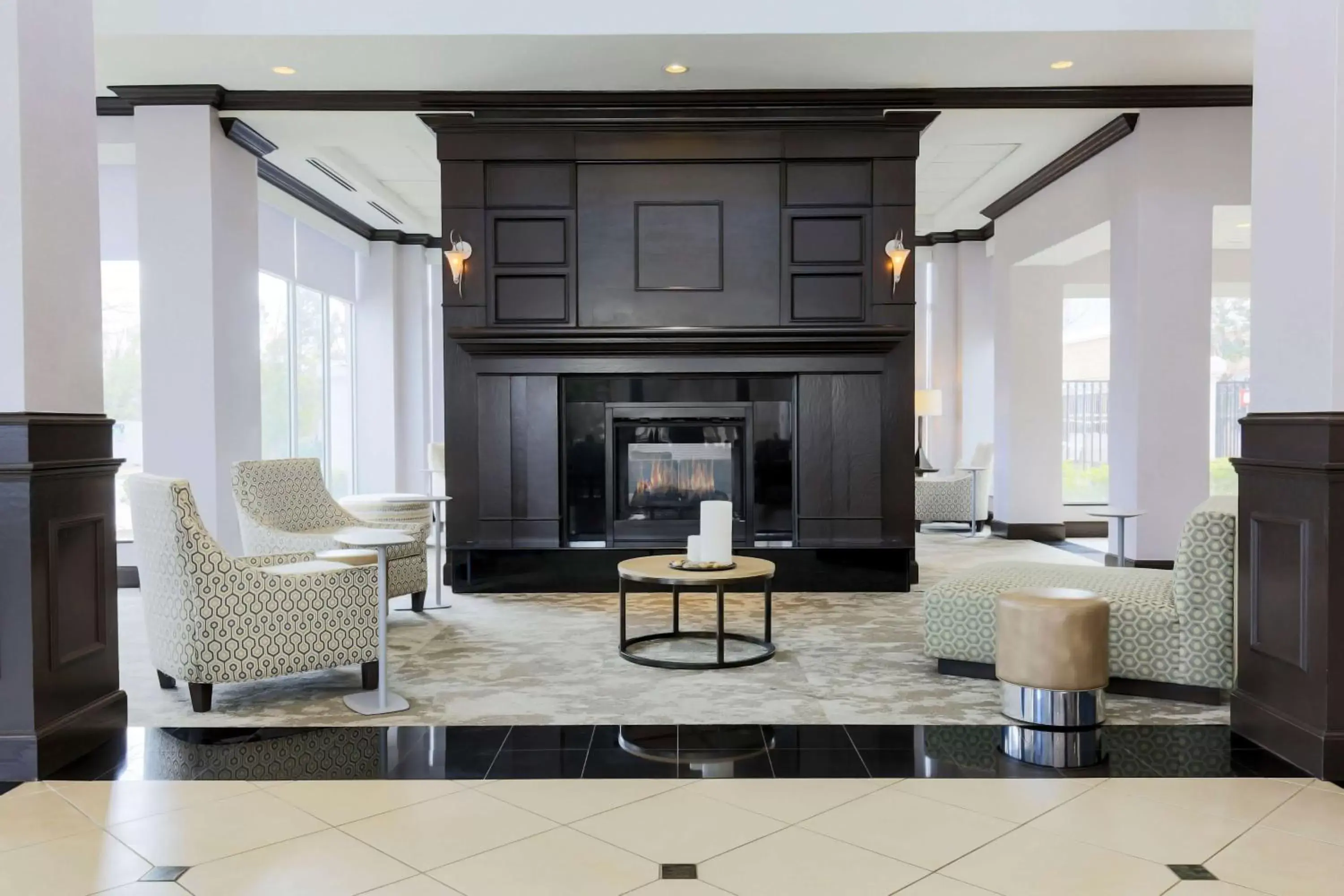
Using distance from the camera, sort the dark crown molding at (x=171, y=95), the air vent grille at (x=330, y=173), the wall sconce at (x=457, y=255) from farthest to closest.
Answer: the air vent grille at (x=330, y=173) < the wall sconce at (x=457, y=255) < the dark crown molding at (x=171, y=95)

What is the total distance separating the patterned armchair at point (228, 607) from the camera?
3803mm

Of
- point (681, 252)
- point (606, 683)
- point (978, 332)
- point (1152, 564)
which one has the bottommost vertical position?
point (606, 683)

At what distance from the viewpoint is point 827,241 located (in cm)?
673

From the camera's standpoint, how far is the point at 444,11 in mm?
5504

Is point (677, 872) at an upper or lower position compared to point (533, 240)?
lower

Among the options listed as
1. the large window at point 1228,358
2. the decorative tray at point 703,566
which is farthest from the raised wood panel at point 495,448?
the large window at point 1228,358

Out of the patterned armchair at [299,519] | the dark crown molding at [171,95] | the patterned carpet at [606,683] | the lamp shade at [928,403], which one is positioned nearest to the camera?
the patterned carpet at [606,683]

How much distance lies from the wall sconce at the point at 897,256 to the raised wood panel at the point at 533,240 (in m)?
2.28

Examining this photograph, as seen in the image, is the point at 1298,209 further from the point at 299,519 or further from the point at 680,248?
the point at 299,519

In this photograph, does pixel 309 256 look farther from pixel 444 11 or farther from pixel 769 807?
pixel 769 807

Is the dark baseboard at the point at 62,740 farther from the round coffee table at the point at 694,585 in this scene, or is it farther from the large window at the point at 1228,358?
the large window at the point at 1228,358

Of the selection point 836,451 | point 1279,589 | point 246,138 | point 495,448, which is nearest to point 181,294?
point 246,138

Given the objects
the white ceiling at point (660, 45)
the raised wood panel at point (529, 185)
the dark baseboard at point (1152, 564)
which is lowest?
the dark baseboard at point (1152, 564)

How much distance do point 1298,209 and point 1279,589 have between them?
132 cm
